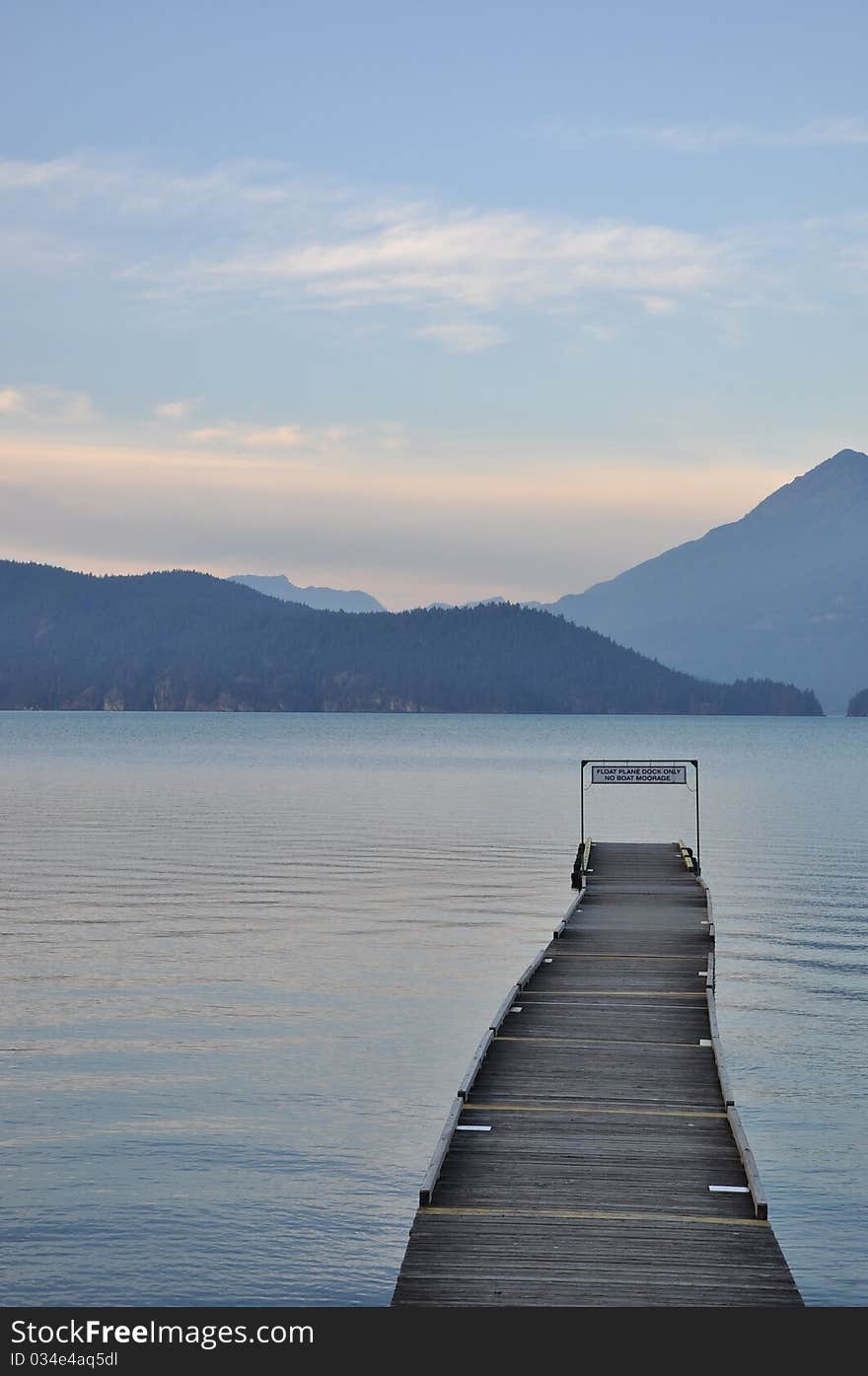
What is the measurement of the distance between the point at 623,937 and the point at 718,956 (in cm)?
255

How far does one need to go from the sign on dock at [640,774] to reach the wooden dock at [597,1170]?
19.6m

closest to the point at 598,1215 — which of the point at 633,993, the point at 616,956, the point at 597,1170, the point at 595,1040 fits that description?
the point at 597,1170

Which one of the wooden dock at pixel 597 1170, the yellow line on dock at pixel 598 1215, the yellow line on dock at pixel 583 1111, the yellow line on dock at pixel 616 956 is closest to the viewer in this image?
the wooden dock at pixel 597 1170

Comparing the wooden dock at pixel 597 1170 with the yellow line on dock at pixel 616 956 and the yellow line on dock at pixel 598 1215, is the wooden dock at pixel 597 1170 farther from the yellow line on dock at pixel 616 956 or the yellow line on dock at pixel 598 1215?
the yellow line on dock at pixel 616 956

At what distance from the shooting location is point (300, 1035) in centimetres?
2777

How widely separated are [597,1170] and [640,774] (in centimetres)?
3218


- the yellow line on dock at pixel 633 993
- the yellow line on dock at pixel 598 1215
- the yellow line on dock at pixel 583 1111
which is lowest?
the yellow line on dock at pixel 598 1215

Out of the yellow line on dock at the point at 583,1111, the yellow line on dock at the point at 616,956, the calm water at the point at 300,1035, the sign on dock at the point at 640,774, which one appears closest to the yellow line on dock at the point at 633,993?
the calm water at the point at 300,1035

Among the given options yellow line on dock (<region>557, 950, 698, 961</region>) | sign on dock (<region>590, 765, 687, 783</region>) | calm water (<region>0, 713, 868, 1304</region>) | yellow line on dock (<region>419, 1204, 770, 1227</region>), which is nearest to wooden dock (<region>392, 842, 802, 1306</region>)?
yellow line on dock (<region>419, 1204, 770, 1227</region>)

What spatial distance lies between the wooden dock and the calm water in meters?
1.21

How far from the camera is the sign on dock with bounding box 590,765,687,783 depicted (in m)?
49.1

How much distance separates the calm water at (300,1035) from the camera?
17.8m

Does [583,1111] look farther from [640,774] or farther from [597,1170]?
[640,774]

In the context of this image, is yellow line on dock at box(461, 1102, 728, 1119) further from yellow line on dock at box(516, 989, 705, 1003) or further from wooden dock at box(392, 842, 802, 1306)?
yellow line on dock at box(516, 989, 705, 1003)
